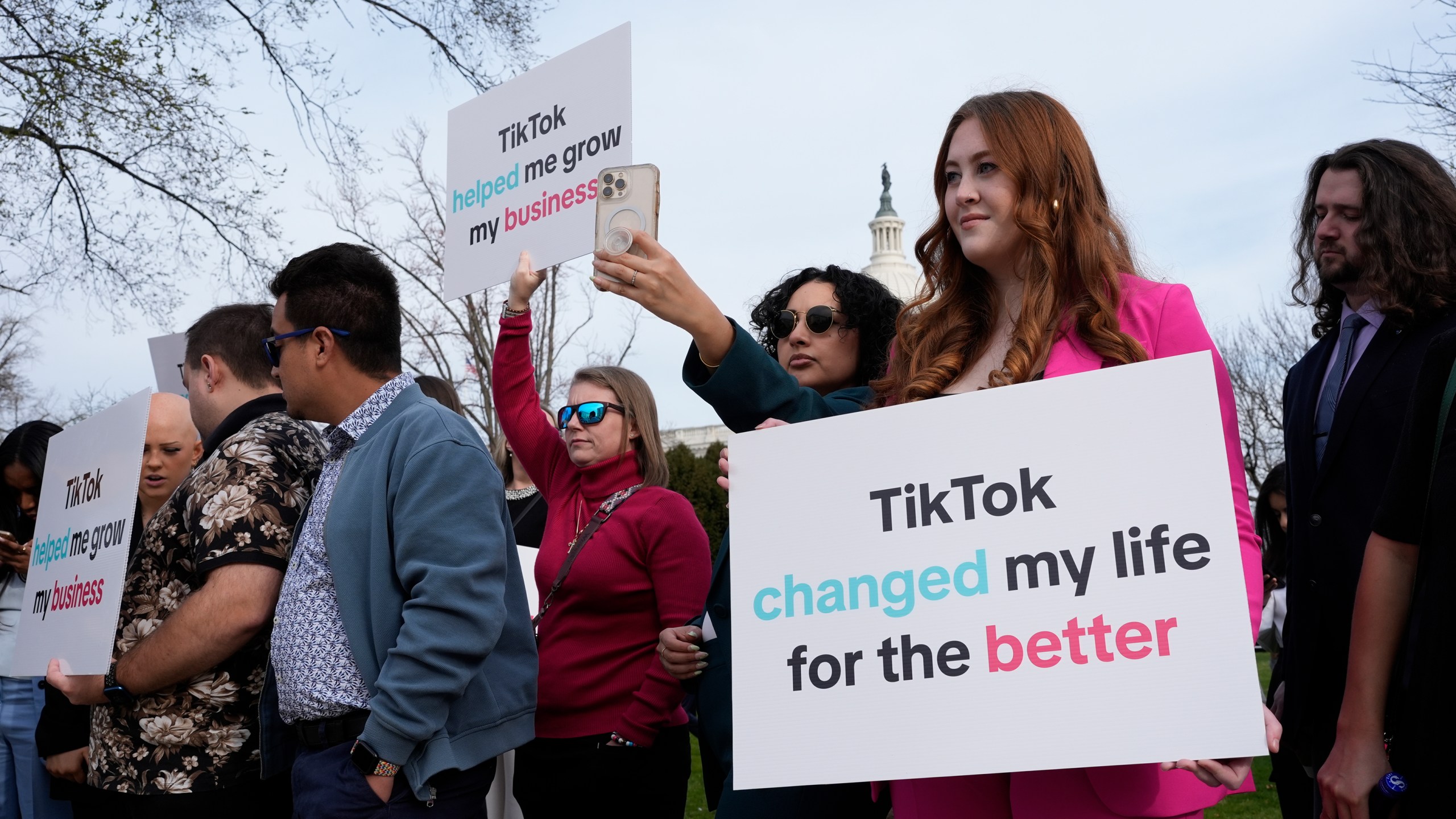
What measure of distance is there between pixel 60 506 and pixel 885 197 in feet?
339

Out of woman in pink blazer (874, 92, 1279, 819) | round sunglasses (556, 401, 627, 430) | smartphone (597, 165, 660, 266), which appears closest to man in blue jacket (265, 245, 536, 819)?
round sunglasses (556, 401, 627, 430)

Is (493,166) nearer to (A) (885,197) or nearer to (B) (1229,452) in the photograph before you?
(B) (1229,452)

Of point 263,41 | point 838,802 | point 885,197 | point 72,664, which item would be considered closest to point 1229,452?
point 838,802

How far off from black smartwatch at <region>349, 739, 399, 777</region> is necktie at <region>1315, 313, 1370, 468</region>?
261 cm

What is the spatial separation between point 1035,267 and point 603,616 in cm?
220

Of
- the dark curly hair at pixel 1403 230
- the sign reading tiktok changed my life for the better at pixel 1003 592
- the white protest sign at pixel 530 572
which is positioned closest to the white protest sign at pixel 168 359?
the white protest sign at pixel 530 572

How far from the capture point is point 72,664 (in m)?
3.50

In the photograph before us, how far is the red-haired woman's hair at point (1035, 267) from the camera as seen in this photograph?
2.22m

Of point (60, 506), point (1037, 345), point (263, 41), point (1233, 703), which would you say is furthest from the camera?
point (263, 41)

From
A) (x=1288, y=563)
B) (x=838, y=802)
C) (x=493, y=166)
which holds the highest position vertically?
(x=493, y=166)

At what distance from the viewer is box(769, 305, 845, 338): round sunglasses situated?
3.58 metres

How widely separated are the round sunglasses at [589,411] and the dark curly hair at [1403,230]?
2451 millimetres

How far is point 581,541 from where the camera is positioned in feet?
13.1

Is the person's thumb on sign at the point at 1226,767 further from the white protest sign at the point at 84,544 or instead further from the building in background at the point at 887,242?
the building in background at the point at 887,242
